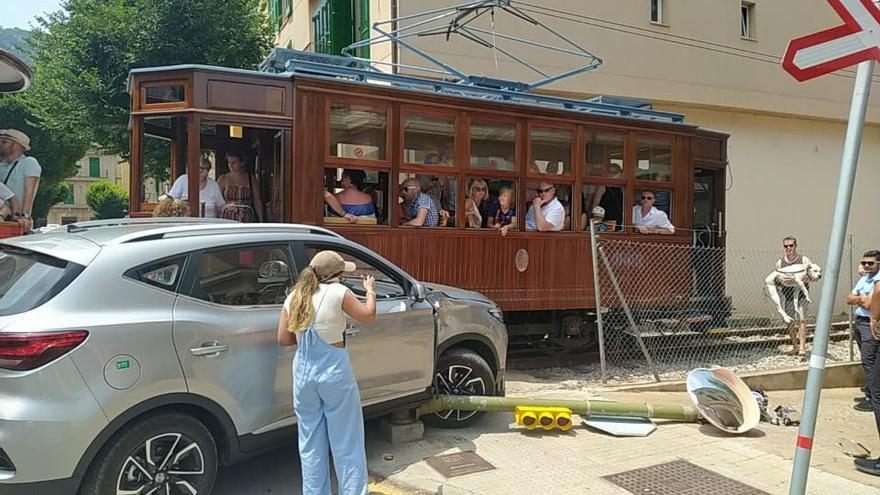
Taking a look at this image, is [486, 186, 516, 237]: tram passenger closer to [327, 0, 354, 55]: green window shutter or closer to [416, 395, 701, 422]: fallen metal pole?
[416, 395, 701, 422]: fallen metal pole

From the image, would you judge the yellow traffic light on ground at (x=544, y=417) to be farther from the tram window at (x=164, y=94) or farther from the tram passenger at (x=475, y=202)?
the tram window at (x=164, y=94)

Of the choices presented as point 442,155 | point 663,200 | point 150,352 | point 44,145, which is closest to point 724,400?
point 663,200

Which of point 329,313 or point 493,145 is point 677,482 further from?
point 493,145

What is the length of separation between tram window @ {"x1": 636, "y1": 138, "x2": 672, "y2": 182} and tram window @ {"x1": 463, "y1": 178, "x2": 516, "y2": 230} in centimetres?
199

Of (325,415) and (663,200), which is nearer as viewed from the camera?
(325,415)

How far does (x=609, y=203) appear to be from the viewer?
8242 mm

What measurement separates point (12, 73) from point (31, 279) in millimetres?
4361

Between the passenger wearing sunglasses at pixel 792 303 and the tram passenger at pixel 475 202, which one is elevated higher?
the tram passenger at pixel 475 202

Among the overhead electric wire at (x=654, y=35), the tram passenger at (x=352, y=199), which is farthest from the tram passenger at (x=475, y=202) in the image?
the overhead electric wire at (x=654, y=35)

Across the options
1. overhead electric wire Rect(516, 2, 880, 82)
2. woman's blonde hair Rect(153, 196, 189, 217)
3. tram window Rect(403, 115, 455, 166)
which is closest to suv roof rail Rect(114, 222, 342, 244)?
woman's blonde hair Rect(153, 196, 189, 217)

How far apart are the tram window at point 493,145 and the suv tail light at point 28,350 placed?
4.90m

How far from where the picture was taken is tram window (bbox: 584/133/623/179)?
7.91 meters

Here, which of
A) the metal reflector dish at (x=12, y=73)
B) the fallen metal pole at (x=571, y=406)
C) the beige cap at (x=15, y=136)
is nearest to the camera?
the fallen metal pole at (x=571, y=406)

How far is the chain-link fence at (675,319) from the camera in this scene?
26.6 feet
